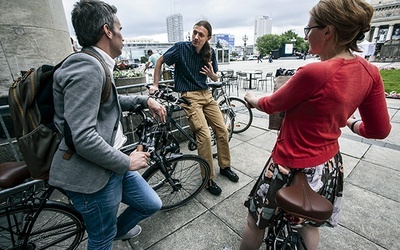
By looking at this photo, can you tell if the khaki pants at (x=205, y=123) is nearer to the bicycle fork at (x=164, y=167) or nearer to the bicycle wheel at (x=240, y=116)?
the bicycle fork at (x=164, y=167)

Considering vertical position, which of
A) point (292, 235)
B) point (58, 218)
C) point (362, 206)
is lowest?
point (362, 206)

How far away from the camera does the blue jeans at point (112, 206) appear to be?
144 centimetres

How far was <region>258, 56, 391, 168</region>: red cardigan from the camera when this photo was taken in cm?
109

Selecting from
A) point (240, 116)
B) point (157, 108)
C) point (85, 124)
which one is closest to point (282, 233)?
point (157, 108)

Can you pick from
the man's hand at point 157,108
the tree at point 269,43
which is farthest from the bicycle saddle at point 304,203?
the tree at point 269,43

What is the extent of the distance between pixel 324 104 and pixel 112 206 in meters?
1.56

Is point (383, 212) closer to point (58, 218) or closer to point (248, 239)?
point (248, 239)

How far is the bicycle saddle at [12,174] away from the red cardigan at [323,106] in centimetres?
191

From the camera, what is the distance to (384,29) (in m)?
57.3

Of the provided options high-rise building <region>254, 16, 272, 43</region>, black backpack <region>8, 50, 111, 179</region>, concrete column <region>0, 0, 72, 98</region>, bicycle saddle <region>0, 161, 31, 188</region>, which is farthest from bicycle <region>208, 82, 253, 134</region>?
high-rise building <region>254, 16, 272, 43</region>

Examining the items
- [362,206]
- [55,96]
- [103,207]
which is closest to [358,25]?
[55,96]

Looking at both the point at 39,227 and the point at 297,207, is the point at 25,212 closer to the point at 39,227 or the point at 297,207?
the point at 39,227

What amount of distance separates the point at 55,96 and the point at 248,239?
5.60 feet

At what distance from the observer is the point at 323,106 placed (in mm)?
1138
